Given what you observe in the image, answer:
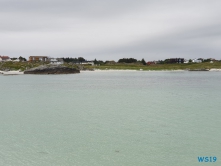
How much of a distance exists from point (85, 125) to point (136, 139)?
576cm

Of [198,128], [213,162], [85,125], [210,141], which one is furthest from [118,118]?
[213,162]

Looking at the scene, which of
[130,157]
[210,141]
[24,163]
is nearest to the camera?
[24,163]

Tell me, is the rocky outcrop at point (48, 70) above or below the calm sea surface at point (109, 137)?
above

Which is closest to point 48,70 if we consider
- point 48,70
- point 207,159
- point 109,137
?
point 48,70

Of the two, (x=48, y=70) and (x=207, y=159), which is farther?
(x=48, y=70)

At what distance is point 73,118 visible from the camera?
25.4m

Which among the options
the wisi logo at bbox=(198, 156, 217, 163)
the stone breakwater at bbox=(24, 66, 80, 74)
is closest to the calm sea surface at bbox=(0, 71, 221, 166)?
the wisi logo at bbox=(198, 156, 217, 163)

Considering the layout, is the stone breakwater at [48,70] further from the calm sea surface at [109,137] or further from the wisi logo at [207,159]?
the wisi logo at [207,159]

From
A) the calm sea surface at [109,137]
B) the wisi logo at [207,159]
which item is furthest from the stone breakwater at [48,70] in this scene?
the wisi logo at [207,159]

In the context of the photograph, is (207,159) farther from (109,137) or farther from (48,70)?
(48,70)

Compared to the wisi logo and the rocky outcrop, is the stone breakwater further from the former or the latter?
the wisi logo

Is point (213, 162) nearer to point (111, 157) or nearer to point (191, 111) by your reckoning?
point (111, 157)

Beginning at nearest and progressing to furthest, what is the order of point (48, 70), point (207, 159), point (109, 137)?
point (207, 159) → point (109, 137) → point (48, 70)

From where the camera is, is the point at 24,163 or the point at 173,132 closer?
the point at 24,163
